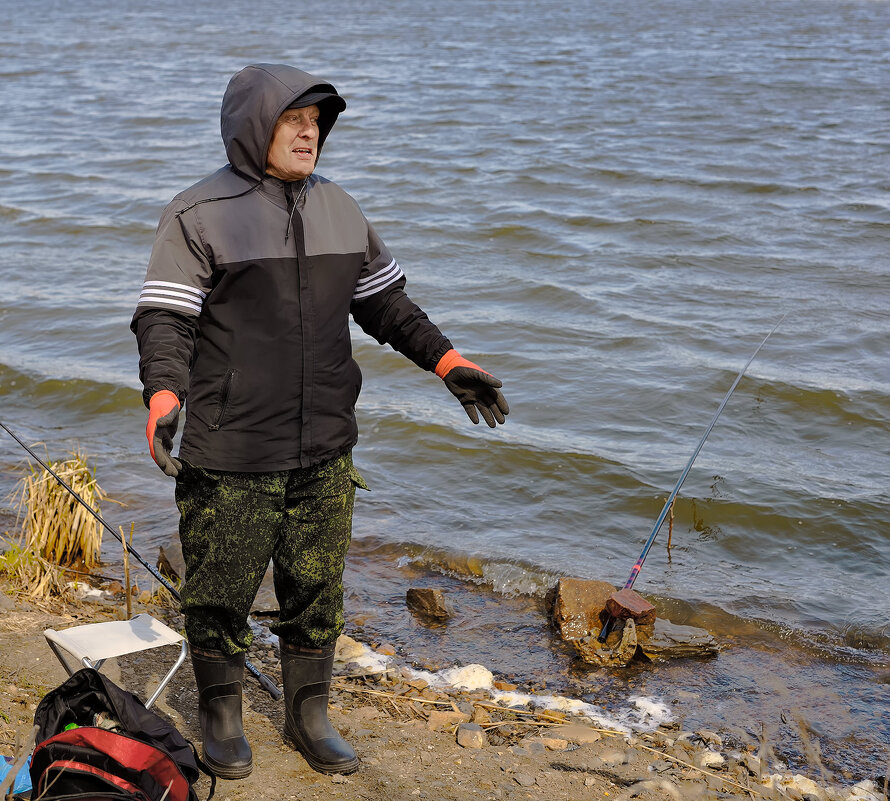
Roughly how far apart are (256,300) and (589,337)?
664 cm

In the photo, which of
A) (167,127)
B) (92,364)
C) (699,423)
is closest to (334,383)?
(699,423)

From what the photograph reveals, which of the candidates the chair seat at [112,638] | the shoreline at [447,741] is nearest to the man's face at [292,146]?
the chair seat at [112,638]

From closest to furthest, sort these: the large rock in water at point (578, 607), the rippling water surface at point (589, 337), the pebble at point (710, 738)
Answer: the pebble at point (710, 738) → the large rock in water at point (578, 607) → the rippling water surface at point (589, 337)

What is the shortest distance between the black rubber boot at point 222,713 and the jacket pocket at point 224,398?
2.61ft

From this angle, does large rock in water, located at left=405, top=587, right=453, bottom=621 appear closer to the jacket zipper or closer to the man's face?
the jacket zipper

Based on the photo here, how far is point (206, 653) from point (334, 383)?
0.97m

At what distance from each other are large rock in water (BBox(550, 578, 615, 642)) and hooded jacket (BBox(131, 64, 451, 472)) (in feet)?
6.46

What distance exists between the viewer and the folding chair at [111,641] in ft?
10.9

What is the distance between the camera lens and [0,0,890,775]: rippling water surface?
5.48 m

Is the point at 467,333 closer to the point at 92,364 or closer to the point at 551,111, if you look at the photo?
the point at 92,364

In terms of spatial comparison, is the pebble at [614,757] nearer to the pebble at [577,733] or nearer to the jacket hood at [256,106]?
the pebble at [577,733]

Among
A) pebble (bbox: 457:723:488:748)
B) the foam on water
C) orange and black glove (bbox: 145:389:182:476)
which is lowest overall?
the foam on water

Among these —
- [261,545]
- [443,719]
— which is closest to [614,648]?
[443,719]

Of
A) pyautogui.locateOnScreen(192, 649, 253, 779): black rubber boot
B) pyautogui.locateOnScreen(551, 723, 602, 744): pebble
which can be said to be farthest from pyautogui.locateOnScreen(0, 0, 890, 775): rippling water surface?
pyautogui.locateOnScreen(192, 649, 253, 779): black rubber boot
